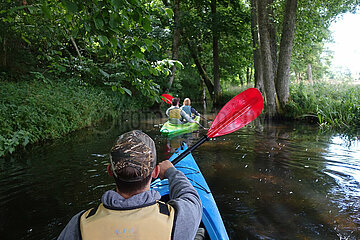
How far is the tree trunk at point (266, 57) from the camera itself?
858 centimetres

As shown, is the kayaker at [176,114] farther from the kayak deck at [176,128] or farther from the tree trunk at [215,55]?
the tree trunk at [215,55]

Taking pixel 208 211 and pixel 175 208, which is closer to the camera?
pixel 175 208

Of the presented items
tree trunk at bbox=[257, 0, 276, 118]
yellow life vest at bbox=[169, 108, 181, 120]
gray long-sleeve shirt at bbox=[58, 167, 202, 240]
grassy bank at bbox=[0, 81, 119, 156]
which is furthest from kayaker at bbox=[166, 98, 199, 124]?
gray long-sleeve shirt at bbox=[58, 167, 202, 240]

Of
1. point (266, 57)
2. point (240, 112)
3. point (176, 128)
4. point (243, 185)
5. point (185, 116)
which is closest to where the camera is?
point (240, 112)

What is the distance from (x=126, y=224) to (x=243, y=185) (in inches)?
123

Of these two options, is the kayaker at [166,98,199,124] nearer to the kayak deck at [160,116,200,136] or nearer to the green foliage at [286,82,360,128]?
the kayak deck at [160,116,200,136]

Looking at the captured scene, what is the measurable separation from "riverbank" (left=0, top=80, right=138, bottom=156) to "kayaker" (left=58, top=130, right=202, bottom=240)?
4800 millimetres

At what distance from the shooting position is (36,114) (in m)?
6.79

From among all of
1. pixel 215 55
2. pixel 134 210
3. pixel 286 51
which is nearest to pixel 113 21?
pixel 134 210

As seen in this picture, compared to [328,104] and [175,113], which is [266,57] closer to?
[328,104]

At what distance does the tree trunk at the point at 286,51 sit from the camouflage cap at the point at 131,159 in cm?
889

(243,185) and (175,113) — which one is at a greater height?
(175,113)

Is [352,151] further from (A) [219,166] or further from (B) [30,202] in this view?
(B) [30,202]

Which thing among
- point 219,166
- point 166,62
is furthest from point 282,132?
point 166,62
